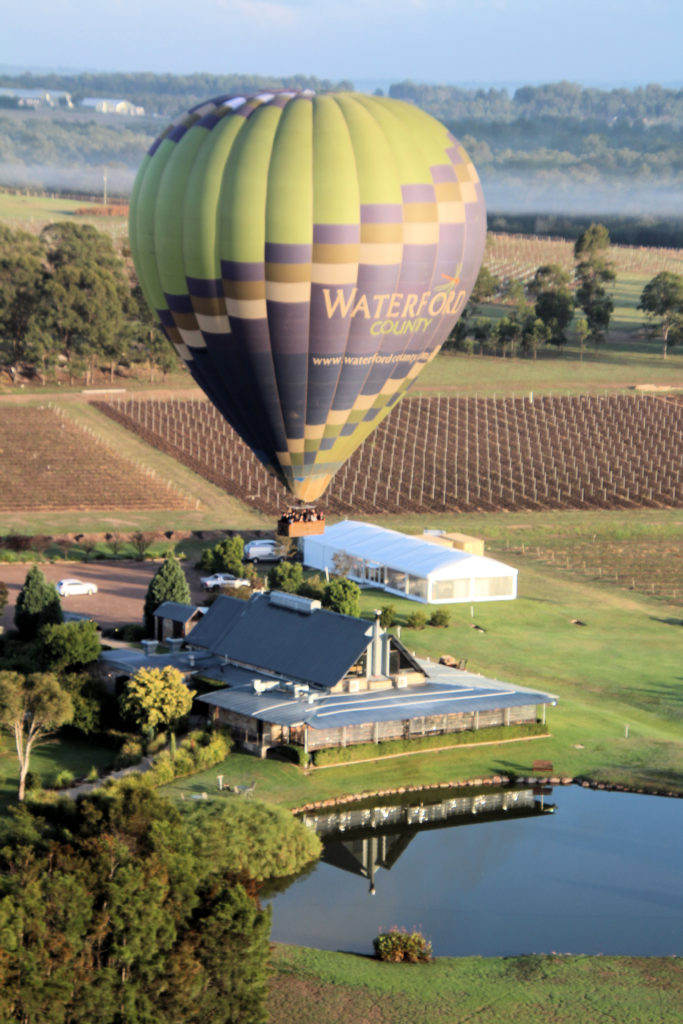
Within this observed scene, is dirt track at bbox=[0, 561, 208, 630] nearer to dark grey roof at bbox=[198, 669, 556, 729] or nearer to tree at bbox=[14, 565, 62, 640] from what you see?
tree at bbox=[14, 565, 62, 640]

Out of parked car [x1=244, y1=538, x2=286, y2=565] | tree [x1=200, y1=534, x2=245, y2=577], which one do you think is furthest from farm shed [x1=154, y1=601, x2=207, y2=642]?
parked car [x1=244, y1=538, x2=286, y2=565]

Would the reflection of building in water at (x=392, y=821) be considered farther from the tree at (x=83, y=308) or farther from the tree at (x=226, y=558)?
the tree at (x=83, y=308)

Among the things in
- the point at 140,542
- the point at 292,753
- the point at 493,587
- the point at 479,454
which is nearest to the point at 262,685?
the point at 292,753

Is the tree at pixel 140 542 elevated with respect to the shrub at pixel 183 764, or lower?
lower

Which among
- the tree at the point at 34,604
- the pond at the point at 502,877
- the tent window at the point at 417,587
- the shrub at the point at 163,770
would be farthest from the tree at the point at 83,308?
the pond at the point at 502,877

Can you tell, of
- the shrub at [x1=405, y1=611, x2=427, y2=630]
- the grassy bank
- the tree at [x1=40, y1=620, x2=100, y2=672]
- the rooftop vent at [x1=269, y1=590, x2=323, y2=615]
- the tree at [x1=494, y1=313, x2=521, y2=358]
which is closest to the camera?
the grassy bank
